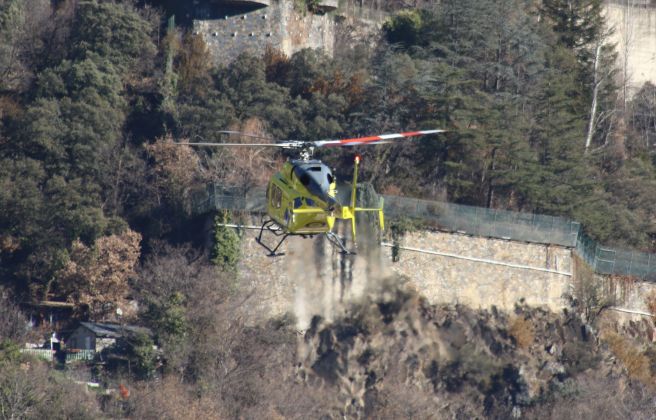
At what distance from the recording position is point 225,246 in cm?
5722

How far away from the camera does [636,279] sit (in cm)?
6353

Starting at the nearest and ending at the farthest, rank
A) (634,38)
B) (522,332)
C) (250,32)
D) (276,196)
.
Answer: (276,196), (522,332), (250,32), (634,38)

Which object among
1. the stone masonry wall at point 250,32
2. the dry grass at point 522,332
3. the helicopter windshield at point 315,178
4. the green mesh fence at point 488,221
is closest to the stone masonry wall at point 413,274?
the green mesh fence at point 488,221

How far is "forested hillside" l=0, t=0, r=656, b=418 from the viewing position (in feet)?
186

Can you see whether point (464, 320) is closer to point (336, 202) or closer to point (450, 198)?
point (450, 198)

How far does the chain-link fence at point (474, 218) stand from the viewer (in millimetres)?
58125

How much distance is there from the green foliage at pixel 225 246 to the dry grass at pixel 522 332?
8589 millimetres

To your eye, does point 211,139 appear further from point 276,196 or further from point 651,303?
point 651,303

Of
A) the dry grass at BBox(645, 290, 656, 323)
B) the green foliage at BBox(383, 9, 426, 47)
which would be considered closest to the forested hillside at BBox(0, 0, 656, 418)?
the green foliage at BBox(383, 9, 426, 47)

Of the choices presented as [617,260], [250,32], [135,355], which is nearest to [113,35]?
[250,32]

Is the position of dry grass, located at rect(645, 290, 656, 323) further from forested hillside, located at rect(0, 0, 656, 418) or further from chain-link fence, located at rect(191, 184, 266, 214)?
chain-link fence, located at rect(191, 184, 266, 214)

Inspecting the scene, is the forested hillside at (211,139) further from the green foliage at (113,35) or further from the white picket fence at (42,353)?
the white picket fence at (42,353)

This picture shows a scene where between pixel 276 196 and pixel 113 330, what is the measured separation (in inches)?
408

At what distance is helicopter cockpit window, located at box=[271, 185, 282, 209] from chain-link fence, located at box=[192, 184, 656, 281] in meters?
10.4
